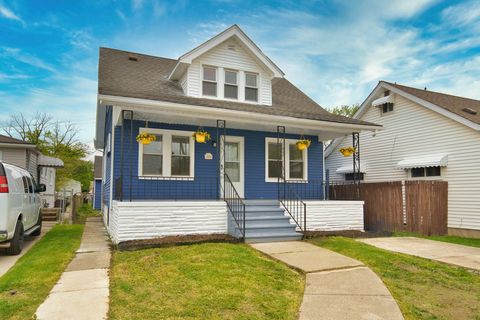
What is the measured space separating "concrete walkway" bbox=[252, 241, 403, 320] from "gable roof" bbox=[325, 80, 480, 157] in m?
8.34

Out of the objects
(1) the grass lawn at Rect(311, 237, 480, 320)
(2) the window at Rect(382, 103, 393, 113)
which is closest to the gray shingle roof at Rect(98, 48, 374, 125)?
(2) the window at Rect(382, 103, 393, 113)

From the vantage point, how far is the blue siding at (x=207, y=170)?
9.62m

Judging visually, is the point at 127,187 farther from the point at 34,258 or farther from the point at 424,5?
the point at 424,5

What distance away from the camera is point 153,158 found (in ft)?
32.8

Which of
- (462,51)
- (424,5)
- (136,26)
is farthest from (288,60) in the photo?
(462,51)

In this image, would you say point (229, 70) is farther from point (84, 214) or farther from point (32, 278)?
point (84, 214)

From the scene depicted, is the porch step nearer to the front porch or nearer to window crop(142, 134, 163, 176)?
the front porch

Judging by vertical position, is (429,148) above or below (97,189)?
above

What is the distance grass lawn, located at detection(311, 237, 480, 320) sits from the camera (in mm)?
4023

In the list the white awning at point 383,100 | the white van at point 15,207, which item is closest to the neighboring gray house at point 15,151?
the white van at point 15,207

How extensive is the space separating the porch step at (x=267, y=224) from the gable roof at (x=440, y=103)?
744 cm

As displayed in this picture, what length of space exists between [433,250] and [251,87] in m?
7.11

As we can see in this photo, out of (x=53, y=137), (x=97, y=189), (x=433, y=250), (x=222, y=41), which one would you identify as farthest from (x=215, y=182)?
(x=53, y=137)

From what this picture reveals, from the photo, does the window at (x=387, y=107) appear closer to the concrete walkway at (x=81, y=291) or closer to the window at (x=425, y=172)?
the window at (x=425, y=172)
